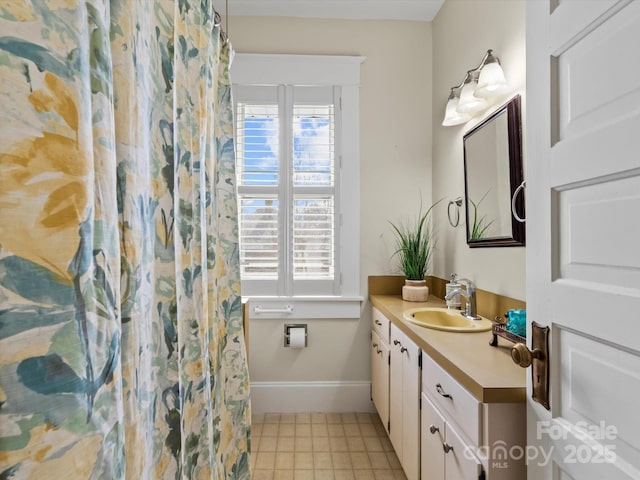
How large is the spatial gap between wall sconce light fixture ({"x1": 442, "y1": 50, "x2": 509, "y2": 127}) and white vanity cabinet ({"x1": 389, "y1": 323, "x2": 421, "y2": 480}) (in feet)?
4.15

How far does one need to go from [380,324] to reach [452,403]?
120cm

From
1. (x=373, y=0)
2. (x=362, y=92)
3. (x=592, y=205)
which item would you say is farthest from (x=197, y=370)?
(x=373, y=0)

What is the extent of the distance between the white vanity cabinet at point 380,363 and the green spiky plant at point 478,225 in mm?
720

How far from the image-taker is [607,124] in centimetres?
67

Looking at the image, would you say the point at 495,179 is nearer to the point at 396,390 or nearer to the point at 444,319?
the point at 444,319

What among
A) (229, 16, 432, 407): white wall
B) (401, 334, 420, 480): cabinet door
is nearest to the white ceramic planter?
(229, 16, 432, 407): white wall

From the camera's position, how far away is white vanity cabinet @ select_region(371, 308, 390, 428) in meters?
2.27

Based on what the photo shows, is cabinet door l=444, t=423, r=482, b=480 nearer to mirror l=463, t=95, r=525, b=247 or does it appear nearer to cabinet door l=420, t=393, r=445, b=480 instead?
cabinet door l=420, t=393, r=445, b=480

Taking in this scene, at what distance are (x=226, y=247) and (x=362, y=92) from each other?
186 cm

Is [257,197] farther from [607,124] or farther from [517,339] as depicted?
[607,124]

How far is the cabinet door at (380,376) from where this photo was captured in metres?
Answer: 2.27

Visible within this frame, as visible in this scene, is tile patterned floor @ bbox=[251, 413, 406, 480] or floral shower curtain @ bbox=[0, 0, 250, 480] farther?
tile patterned floor @ bbox=[251, 413, 406, 480]

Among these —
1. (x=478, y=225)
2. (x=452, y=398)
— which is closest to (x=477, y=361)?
(x=452, y=398)

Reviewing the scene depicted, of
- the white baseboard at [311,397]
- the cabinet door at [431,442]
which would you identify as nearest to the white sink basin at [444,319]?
the cabinet door at [431,442]
